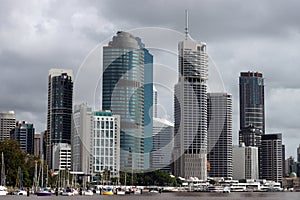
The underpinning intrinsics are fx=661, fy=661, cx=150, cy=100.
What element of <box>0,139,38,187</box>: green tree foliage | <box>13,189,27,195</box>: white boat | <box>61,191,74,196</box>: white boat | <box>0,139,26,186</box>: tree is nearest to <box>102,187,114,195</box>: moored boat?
<box>61,191,74,196</box>: white boat

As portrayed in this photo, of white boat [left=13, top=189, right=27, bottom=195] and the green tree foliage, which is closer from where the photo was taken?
white boat [left=13, top=189, right=27, bottom=195]

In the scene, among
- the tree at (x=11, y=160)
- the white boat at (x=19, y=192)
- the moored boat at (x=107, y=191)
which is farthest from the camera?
the moored boat at (x=107, y=191)

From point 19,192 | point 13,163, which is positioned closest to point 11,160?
point 13,163

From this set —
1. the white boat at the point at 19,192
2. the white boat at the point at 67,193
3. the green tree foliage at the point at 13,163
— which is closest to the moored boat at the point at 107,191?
the white boat at the point at 67,193

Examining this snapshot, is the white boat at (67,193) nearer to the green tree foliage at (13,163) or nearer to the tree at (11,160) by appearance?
the green tree foliage at (13,163)

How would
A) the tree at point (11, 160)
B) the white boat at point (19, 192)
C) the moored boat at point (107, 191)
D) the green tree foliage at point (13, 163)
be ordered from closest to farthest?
the white boat at point (19, 192)
the tree at point (11, 160)
the green tree foliage at point (13, 163)
the moored boat at point (107, 191)

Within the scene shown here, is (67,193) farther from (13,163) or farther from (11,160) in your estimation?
(11,160)

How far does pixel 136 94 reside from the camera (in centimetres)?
17450

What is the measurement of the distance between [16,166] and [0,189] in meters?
19.7

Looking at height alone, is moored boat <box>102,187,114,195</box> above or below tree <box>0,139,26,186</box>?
below

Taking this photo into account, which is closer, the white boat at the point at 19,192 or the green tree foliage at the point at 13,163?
the white boat at the point at 19,192

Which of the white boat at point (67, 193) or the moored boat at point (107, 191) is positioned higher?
the white boat at point (67, 193)

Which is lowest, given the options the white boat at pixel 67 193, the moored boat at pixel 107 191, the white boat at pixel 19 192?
the moored boat at pixel 107 191

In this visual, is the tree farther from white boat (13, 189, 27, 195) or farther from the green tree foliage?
white boat (13, 189, 27, 195)
